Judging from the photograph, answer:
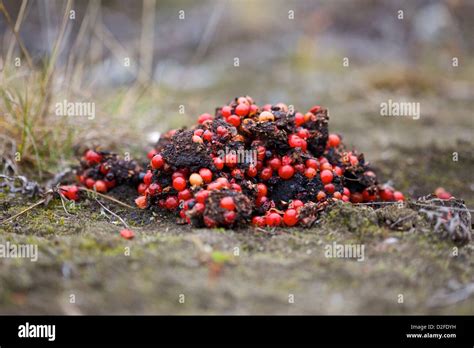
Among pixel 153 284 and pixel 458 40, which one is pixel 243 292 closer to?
pixel 153 284

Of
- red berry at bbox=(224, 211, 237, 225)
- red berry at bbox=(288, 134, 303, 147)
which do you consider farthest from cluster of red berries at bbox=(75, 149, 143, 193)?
red berry at bbox=(288, 134, 303, 147)

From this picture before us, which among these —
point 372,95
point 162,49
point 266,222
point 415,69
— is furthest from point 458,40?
point 266,222

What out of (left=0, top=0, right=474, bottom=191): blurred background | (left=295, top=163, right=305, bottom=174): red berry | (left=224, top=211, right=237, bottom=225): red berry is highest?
(left=0, top=0, right=474, bottom=191): blurred background

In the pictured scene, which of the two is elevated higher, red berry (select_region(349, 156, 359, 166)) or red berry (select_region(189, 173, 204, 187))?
red berry (select_region(349, 156, 359, 166))

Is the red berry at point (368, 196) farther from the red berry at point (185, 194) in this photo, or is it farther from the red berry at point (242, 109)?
the red berry at point (185, 194)

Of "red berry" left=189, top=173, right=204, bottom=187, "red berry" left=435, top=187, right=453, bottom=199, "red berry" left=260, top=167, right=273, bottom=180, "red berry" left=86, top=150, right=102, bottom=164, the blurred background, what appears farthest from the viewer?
the blurred background

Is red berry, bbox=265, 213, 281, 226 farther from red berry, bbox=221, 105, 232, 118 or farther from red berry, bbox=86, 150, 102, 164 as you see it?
red berry, bbox=86, 150, 102, 164
